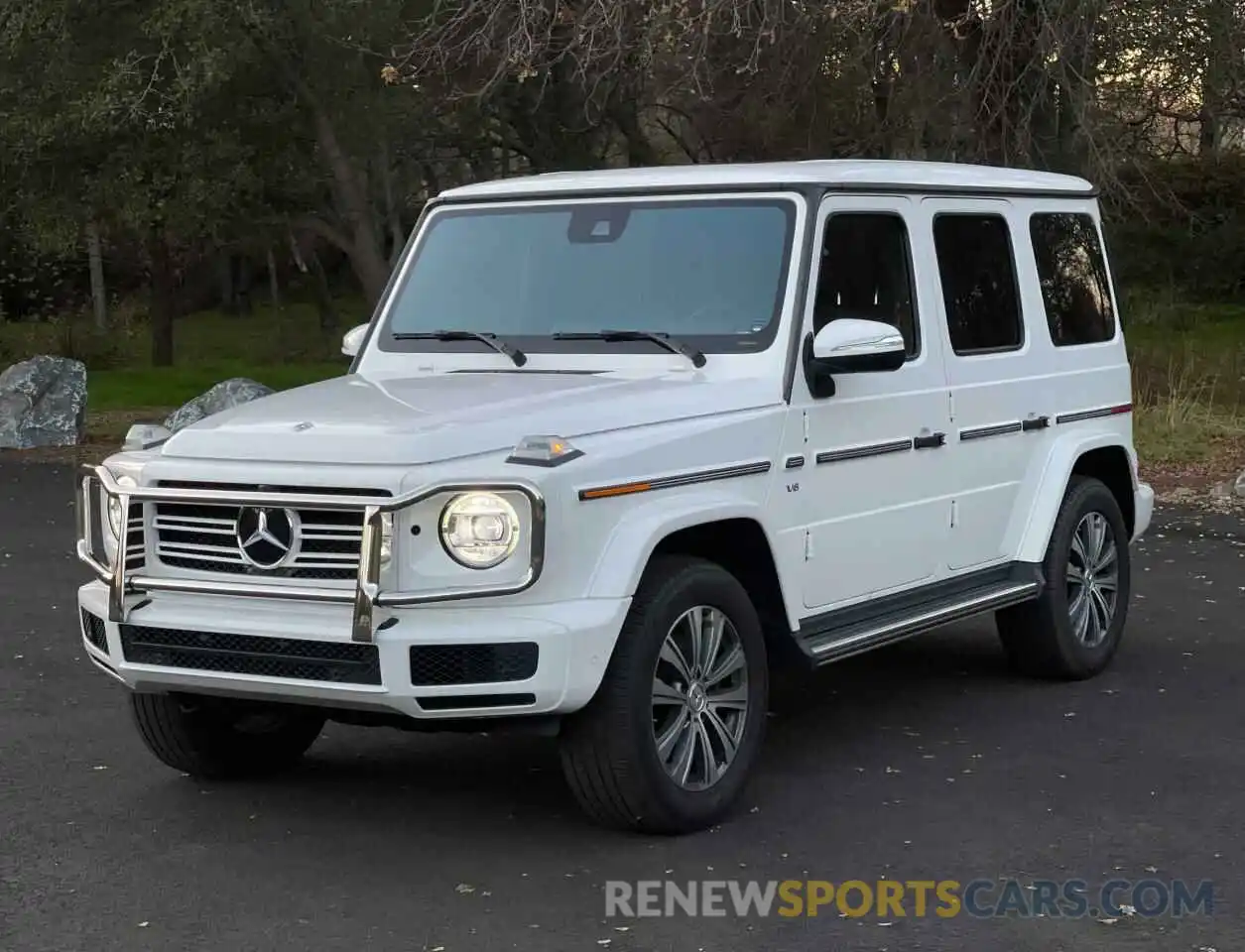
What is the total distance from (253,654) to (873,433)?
2.41 m

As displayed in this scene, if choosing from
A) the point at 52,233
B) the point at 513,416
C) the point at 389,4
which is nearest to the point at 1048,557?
the point at 513,416

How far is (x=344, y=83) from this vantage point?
20.9 meters

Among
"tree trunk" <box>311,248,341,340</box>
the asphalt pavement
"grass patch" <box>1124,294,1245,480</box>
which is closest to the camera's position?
the asphalt pavement

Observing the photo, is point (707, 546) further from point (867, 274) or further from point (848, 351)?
point (867, 274)

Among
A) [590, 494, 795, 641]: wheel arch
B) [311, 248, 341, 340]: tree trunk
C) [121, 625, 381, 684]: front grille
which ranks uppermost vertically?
[590, 494, 795, 641]: wheel arch

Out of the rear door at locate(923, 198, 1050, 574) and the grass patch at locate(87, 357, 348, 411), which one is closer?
the rear door at locate(923, 198, 1050, 574)

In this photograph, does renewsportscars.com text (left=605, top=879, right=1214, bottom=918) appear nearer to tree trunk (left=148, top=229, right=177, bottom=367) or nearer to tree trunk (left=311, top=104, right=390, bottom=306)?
tree trunk (left=311, top=104, right=390, bottom=306)

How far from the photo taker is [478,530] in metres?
5.28

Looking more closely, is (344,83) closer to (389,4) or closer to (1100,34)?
(389,4)

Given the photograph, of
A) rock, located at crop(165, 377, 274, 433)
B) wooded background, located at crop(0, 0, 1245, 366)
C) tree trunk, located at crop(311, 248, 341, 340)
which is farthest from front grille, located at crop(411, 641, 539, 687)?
tree trunk, located at crop(311, 248, 341, 340)

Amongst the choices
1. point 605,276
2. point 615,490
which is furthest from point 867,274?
point 615,490

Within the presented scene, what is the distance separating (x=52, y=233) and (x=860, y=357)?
15.9 metres

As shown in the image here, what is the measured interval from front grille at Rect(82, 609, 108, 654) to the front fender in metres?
1.58

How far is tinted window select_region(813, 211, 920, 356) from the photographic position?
6.61 metres
